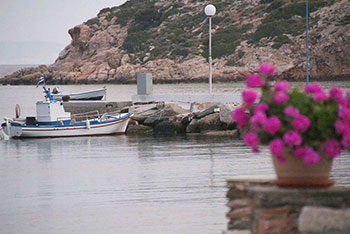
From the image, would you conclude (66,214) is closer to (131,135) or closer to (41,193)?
(41,193)

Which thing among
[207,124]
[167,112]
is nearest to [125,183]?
[207,124]

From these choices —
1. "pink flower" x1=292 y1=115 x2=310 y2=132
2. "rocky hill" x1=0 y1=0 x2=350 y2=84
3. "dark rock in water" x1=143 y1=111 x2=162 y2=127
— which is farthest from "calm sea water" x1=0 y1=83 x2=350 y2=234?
"rocky hill" x1=0 y1=0 x2=350 y2=84

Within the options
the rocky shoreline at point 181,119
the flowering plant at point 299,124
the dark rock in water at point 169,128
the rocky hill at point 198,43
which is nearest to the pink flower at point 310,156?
the flowering plant at point 299,124

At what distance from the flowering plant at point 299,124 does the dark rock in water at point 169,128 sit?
25.2 metres

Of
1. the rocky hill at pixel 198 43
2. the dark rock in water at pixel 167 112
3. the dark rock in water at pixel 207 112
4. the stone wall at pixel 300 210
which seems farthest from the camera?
the rocky hill at pixel 198 43

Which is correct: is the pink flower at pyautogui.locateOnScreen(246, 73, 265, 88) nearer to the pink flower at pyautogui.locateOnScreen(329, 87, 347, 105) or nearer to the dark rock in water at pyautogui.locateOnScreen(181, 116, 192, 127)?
the pink flower at pyautogui.locateOnScreen(329, 87, 347, 105)

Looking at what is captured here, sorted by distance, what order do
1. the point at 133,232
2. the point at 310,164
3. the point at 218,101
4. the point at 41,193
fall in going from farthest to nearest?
the point at 218,101, the point at 41,193, the point at 133,232, the point at 310,164

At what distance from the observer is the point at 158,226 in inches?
476

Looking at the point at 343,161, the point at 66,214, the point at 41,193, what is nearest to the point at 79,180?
the point at 41,193

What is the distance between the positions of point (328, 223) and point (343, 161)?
44.6 feet

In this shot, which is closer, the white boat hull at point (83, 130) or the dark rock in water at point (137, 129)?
the white boat hull at point (83, 130)

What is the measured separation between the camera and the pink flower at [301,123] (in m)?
5.92

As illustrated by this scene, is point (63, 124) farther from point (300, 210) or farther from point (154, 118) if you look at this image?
point (300, 210)

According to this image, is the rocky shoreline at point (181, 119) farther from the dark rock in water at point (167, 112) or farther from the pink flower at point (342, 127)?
the pink flower at point (342, 127)
